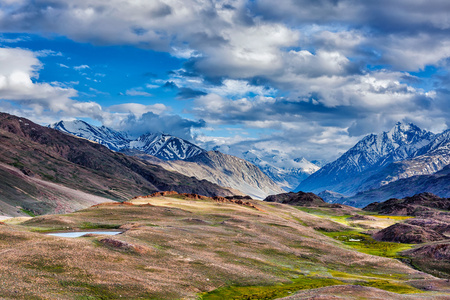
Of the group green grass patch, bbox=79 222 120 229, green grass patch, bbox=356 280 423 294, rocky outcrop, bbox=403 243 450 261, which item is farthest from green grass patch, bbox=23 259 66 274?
rocky outcrop, bbox=403 243 450 261

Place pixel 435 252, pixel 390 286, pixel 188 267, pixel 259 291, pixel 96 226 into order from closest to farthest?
1. pixel 259 291
2. pixel 188 267
3. pixel 390 286
4. pixel 96 226
5. pixel 435 252

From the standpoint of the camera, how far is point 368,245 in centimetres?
13575

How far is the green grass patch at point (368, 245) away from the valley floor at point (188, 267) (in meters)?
4.18

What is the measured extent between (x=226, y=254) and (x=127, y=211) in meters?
56.9

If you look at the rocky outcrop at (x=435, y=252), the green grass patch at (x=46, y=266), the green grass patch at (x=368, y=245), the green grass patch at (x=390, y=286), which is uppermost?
the rocky outcrop at (x=435, y=252)

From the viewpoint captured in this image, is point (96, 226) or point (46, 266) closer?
point (46, 266)

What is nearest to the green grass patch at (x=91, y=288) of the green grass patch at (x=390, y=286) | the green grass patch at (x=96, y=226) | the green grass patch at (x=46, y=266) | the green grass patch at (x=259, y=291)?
the green grass patch at (x=46, y=266)

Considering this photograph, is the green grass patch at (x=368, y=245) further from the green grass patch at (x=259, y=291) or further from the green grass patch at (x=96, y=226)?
the green grass patch at (x=96, y=226)

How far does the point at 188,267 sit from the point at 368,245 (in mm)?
88212

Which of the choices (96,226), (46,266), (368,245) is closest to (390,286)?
(46,266)

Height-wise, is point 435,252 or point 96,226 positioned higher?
point 435,252

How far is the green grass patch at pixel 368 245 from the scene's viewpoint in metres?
118

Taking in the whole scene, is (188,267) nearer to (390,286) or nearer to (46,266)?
(46,266)

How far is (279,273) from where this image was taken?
7244cm
